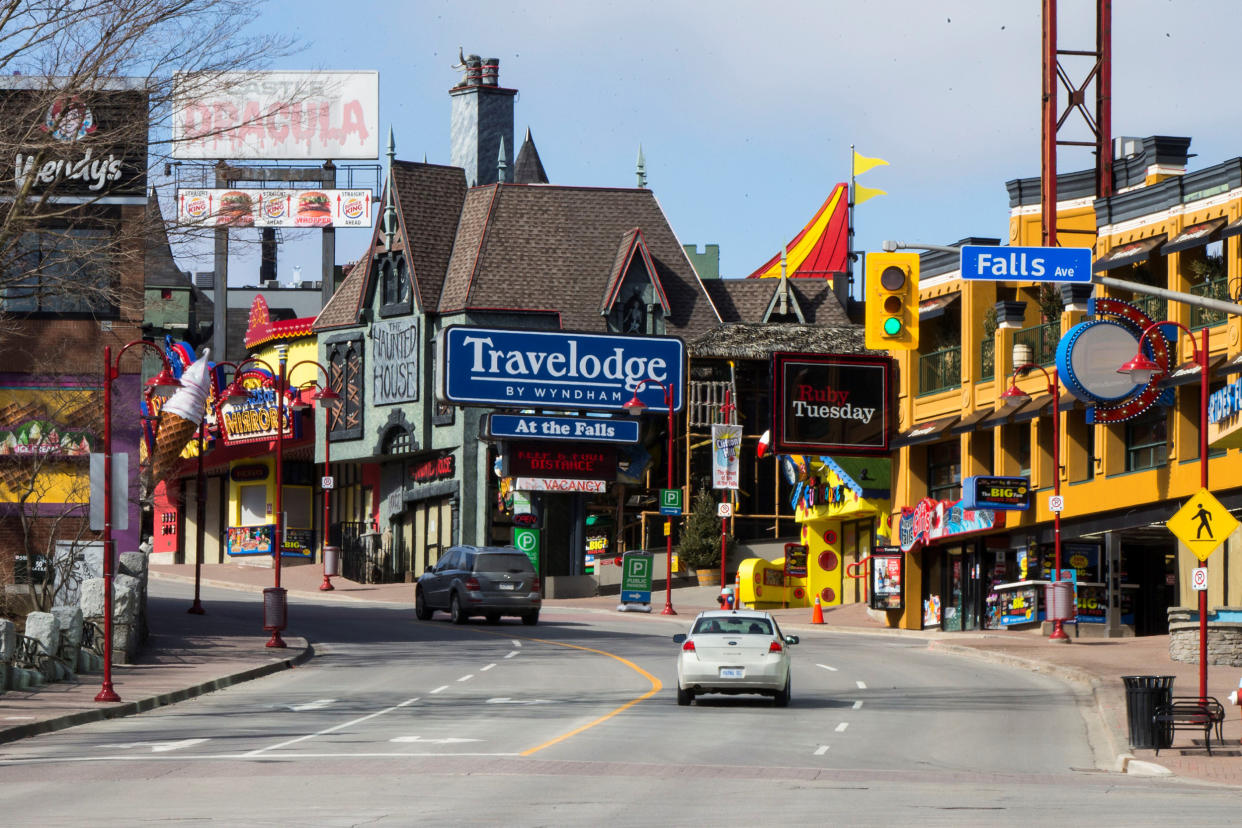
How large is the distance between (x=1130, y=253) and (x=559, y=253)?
30.9 m

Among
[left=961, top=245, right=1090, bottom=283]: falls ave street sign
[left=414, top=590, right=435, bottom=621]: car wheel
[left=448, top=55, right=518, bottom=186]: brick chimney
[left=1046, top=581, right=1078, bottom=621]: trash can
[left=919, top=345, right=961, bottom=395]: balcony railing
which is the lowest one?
[left=414, top=590, right=435, bottom=621]: car wheel

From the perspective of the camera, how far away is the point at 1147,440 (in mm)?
43500

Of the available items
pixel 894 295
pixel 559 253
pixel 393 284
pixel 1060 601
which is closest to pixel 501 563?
pixel 1060 601

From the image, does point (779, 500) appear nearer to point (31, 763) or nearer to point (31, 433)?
point (31, 433)

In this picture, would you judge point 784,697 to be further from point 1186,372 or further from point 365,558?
point 365,558

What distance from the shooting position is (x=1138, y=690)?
22.1m

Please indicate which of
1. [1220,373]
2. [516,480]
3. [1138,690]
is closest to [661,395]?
[516,480]

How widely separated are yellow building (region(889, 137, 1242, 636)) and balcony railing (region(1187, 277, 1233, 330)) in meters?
0.05

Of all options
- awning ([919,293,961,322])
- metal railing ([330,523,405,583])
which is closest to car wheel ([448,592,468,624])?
awning ([919,293,961,322])

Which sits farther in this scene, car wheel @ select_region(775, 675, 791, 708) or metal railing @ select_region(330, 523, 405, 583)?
metal railing @ select_region(330, 523, 405, 583)

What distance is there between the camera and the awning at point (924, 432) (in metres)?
51.1

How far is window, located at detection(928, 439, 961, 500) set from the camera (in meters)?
52.2

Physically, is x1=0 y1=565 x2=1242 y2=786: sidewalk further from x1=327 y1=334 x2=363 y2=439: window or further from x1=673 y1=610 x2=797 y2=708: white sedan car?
Result: x1=327 y1=334 x2=363 y2=439: window

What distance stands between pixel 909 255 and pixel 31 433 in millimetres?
25590
